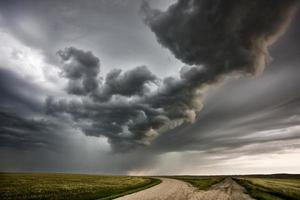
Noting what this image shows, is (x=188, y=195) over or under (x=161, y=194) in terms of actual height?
under

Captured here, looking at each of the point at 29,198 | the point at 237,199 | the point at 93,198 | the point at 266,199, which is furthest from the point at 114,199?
the point at 266,199

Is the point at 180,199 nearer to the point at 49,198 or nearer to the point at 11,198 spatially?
the point at 49,198

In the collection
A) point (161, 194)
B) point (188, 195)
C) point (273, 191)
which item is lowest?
point (188, 195)

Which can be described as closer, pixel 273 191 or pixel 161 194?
pixel 161 194

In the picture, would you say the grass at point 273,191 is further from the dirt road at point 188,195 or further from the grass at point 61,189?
the grass at point 61,189

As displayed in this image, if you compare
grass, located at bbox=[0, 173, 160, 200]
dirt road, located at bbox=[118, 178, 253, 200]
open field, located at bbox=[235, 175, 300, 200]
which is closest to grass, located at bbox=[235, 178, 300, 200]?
open field, located at bbox=[235, 175, 300, 200]

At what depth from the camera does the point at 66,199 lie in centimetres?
2611

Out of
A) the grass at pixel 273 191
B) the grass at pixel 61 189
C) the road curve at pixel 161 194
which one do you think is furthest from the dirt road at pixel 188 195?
the grass at pixel 61 189

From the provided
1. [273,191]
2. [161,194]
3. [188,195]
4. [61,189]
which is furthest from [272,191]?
[61,189]

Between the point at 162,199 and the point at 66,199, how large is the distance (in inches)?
383

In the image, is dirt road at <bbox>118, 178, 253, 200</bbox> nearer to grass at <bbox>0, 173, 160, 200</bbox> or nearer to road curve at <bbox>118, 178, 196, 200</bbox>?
road curve at <bbox>118, 178, 196, 200</bbox>

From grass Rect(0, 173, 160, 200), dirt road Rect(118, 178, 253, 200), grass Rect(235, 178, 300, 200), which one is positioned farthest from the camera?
grass Rect(235, 178, 300, 200)

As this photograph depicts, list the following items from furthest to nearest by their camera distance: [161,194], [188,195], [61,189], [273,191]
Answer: [273,191], [61,189], [161,194], [188,195]

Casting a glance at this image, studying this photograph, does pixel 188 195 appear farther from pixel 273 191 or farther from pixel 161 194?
pixel 273 191
